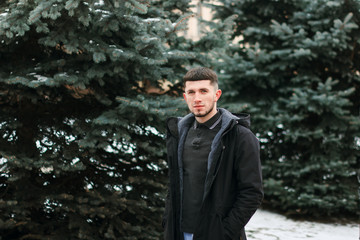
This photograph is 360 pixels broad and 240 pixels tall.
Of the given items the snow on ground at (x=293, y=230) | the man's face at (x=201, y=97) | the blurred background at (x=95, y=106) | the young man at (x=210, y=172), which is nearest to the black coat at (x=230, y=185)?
the young man at (x=210, y=172)

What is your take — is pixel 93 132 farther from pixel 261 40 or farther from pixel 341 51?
pixel 341 51

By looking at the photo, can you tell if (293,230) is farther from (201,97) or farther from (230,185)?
(201,97)

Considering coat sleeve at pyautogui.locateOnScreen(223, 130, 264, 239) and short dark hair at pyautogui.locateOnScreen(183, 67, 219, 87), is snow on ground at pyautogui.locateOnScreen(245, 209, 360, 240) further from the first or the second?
short dark hair at pyautogui.locateOnScreen(183, 67, 219, 87)

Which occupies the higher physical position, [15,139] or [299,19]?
[299,19]

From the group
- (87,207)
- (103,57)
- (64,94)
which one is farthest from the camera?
(64,94)

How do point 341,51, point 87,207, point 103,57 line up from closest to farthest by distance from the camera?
point 103,57
point 87,207
point 341,51

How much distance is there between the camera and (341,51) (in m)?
6.59

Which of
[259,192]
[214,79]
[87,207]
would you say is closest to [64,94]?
[87,207]

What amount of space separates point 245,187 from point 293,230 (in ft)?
13.0

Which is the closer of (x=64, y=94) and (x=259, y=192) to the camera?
(x=259, y=192)

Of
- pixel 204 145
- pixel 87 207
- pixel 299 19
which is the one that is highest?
pixel 299 19

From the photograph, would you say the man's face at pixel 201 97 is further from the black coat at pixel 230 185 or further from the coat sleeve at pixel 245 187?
the coat sleeve at pixel 245 187

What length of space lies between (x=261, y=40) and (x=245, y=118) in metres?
4.85

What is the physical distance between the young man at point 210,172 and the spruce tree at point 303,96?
396cm
